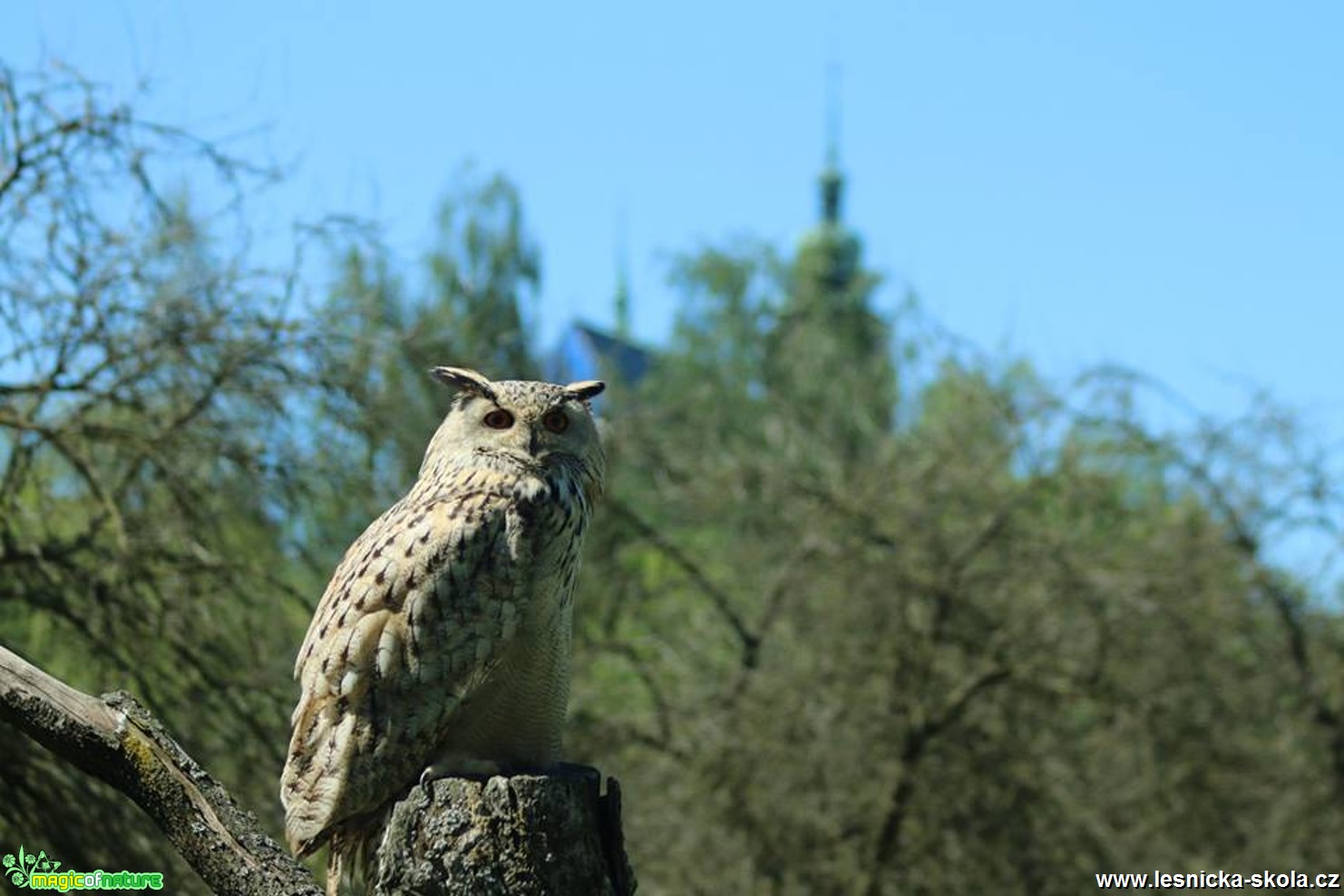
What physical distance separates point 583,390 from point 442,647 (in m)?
0.71

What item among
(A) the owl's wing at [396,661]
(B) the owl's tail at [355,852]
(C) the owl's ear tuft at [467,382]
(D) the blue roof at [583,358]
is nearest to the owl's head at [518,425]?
(C) the owl's ear tuft at [467,382]

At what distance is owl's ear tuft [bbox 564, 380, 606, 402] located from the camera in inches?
155

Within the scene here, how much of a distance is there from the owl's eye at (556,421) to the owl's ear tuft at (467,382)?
4.9 inches

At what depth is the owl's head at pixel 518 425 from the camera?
384cm

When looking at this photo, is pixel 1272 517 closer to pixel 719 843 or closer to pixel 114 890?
pixel 719 843

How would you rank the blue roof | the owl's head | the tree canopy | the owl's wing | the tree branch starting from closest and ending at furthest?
the tree branch
the owl's wing
the owl's head
the tree canopy
the blue roof

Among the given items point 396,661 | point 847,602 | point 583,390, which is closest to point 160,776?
point 396,661

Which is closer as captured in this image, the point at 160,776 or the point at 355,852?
the point at 160,776

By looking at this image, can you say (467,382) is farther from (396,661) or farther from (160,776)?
(160,776)

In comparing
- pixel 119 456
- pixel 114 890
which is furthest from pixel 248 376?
pixel 114 890

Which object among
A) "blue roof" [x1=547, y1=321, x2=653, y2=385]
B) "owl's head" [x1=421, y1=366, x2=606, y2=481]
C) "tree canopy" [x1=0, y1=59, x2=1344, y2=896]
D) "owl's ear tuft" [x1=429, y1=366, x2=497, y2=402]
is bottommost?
"owl's head" [x1=421, y1=366, x2=606, y2=481]

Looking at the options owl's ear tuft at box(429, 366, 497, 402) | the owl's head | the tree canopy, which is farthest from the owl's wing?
the tree canopy

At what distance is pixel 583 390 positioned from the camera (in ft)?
13.1

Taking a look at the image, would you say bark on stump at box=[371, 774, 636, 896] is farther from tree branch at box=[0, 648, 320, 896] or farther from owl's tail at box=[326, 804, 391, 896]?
owl's tail at box=[326, 804, 391, 896]
